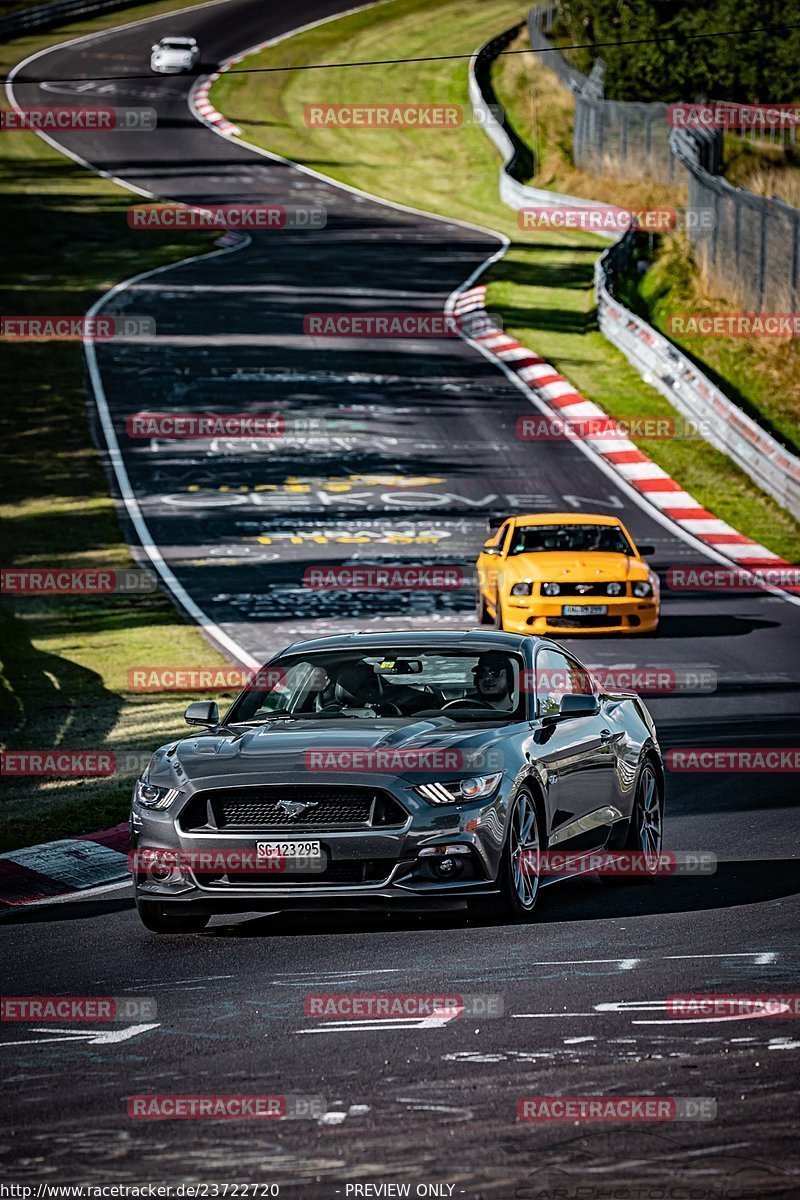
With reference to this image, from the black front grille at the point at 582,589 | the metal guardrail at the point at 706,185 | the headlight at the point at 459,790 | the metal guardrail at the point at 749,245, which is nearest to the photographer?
the headlight at the point at 459,790

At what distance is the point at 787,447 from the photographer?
31266 mm

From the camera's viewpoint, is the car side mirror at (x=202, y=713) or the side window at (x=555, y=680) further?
the side window at (x=555, y=680)

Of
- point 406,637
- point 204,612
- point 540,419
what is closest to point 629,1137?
point 406,637

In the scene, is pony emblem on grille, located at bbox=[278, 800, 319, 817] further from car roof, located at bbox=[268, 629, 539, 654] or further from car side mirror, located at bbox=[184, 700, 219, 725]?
car roof, located at bbox=[268, 629, 539, 654]

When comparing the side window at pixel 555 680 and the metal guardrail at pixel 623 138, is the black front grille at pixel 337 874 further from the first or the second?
the metal guardrail at pixel 623 138

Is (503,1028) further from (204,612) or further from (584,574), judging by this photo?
(204,612)

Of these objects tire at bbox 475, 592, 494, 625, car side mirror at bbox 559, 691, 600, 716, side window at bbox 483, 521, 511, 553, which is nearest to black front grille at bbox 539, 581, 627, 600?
side window at bbox 483, 521, 511, 553

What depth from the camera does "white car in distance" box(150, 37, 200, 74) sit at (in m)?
73.4

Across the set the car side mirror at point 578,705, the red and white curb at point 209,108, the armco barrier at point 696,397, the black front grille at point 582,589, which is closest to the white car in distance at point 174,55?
the red and white curb at point 209,108

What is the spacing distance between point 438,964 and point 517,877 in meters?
1.15

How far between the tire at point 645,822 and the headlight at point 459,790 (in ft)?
6.33

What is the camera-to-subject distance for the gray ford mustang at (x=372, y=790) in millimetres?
9398

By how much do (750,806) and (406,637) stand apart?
357 cm

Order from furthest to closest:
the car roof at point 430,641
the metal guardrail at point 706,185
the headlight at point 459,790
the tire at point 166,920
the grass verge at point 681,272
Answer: the metal guardrail at point 706,185, the grass verge at point 681,272, the car roof at point 430,641, the tire at point 166,920, the headlight at point 459,790
